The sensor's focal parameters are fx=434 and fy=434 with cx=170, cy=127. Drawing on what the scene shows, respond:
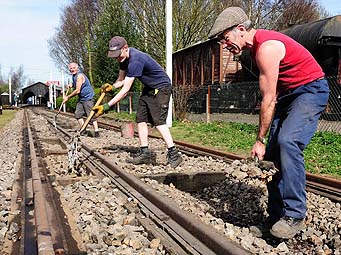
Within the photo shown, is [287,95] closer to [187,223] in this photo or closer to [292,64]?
[292,64]

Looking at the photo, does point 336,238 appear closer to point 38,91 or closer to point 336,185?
point 336,185

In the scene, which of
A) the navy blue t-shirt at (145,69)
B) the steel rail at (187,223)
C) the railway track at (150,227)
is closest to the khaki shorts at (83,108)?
the navy blue t-shirt at (145,69)

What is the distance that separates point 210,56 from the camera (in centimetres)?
2700

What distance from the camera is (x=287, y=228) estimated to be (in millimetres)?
3303

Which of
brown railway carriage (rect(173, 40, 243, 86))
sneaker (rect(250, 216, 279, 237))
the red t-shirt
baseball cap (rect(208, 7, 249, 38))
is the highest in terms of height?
brown railway carriage (rect(173, 40, 243, 86))

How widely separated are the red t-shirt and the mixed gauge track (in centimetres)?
86

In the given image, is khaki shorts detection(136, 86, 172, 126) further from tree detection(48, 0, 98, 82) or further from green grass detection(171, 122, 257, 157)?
tree detection(48, 0, 98, 82)

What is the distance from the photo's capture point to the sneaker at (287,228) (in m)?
3.30

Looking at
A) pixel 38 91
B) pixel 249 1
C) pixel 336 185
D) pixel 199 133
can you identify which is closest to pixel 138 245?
pixel 336 185

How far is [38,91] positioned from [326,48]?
339 ft

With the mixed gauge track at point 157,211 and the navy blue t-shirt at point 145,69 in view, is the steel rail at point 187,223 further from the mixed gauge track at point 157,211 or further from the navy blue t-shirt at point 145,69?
the navy blue t-shirt at point 145,69

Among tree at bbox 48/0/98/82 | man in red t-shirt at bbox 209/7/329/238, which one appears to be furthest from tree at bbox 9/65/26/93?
man in red t-shirt at bbox 209/7/329/238

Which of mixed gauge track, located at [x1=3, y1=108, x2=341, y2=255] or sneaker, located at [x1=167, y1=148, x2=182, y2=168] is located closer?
mixed gauge track, located at [x1=3, y1=108, x2=341, y2=255]

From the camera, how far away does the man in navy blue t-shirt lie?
21.0 feet
